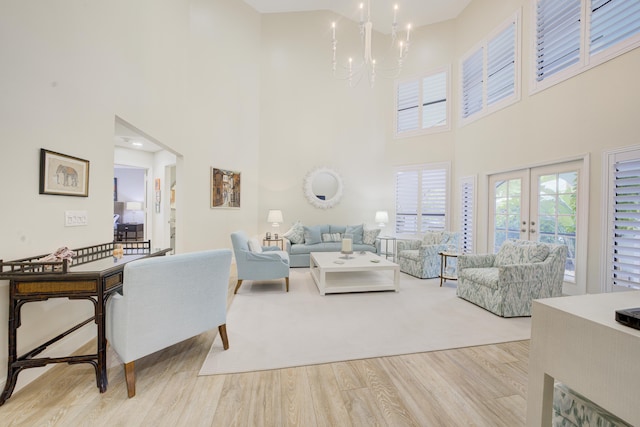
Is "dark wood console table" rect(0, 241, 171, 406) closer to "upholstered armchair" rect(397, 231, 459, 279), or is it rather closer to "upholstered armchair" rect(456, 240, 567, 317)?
"upholstered armchair" rect(456, 240, 567, 317)

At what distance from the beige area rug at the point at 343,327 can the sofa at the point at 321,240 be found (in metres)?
1.61

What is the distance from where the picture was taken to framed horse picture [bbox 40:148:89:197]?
2.00 meters

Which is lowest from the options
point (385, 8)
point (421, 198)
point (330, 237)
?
point (330, 237)

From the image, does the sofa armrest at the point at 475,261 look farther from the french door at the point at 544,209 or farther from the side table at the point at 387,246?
the side table at the point at 387,246

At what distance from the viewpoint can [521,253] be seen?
3.47 meters

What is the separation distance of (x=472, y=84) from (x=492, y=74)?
0.55 m

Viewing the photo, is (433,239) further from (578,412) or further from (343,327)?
(578,412)

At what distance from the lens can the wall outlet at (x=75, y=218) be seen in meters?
2.23

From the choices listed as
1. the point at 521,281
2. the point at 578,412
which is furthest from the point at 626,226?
the point at 578,412

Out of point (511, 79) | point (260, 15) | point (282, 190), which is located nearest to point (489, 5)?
point (511, 79)

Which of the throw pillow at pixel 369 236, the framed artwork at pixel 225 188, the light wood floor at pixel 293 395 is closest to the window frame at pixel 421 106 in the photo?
the throw pillow at pixel 369 236

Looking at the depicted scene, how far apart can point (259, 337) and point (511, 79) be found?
5579 mm

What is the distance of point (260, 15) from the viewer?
21.1ft

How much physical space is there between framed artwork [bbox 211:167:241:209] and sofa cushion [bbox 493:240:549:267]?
16.2 ft
